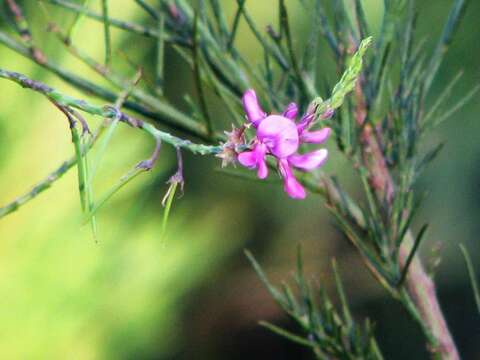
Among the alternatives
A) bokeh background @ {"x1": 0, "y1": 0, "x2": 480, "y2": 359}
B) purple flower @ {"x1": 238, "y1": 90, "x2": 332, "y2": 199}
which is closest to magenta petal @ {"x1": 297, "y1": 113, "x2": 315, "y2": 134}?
purple flower @ {"x1": 238, "y1": 90, "x2": 332, "y2": 199}

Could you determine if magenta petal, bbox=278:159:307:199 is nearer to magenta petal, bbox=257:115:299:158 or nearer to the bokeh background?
magenta petal, bbox=257:115:299:158

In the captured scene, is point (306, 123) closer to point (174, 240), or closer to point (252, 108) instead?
point (252, 108)

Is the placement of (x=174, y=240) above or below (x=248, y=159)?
above

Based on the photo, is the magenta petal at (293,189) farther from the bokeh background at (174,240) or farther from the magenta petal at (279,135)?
the bokeh background at (174,240)

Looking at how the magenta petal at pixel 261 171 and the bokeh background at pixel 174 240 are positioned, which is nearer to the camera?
the magenta petal at pixel 261 171

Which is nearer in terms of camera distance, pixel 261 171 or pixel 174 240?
pixel 261 171

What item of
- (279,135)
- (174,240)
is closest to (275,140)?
(279,135)

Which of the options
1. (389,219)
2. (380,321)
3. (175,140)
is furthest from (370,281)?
(175,140)

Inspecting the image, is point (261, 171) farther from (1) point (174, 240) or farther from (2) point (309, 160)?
(1) point (174, 240)

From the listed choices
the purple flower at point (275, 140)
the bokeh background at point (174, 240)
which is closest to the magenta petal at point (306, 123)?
the purple flower at point (275, 140)
